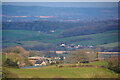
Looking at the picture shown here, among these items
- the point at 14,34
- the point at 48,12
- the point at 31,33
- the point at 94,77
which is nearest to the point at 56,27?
the point at 31,33

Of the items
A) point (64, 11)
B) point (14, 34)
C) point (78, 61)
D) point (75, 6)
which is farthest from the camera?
point (75, 6)

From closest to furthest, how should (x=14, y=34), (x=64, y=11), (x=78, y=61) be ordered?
(x=78, y=61), (x=14, y=34), (x=64, y=11)

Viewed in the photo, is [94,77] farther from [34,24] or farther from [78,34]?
[34,24]

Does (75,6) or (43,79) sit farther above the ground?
(75,6)

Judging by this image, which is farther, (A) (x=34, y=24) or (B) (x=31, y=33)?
(A) (x=34, y=24)

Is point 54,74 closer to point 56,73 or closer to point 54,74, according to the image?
point 54,74

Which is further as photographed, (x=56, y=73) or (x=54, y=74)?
(x=56, y=73)

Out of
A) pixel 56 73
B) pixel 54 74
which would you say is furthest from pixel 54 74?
pixel 56 73

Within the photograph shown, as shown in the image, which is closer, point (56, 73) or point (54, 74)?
point (54, 74)


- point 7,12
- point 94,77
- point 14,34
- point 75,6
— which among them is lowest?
point 94,77
